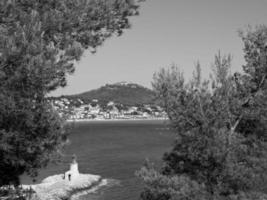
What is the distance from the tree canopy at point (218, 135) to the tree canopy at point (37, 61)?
4.48m

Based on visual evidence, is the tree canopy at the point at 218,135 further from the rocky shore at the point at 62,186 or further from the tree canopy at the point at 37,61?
the rocky shore at the point at 62,186

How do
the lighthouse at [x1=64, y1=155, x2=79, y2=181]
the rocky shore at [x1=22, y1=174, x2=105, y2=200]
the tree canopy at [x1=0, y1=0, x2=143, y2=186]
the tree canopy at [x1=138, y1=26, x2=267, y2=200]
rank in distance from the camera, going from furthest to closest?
the lighthouse at [x1=64, y1=155, x2=79, y2=181]
the rocky shore at [x1=22, y1=174, x2=105, y2=200]
the tree canopy at [x1=138, y1=26, x2=267, y2=200]
the tree canopy at [x1=0, y1=0, x2=143, y2=186]

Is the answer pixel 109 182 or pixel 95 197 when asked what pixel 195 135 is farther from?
pixel 109 182

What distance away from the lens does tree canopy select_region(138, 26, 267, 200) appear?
13422 mm

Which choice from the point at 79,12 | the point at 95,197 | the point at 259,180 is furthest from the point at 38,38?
the point at 95,197

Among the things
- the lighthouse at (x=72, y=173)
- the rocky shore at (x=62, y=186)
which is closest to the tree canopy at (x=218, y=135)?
the rocky shore at (x=62, y=186)

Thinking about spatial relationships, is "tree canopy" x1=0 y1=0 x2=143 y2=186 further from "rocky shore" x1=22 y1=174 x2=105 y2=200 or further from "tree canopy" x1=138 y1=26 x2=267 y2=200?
"rocky shore" x1=22 y1=174 x2=105 y2=200

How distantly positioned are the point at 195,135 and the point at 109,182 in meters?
35.4

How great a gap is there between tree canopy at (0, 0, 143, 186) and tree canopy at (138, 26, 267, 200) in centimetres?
448

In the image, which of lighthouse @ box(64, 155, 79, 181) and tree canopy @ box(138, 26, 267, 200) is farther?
lighthouse @ box(64, 155, 79, 181)

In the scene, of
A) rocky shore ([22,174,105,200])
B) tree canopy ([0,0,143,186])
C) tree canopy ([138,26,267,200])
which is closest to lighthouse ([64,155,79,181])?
rocky shore ([22,174,105,200])

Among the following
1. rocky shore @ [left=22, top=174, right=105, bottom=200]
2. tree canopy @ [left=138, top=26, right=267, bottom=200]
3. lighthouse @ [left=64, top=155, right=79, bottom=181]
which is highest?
tree canopy @ [left=138, top=26, right=267, bottom=200]

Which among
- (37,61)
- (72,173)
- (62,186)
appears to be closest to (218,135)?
(37,61)

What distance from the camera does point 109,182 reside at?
156 ft
